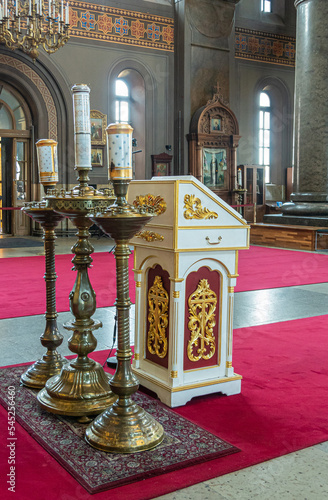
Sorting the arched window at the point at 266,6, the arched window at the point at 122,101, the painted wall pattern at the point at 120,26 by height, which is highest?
the arched window at the point at 266,6

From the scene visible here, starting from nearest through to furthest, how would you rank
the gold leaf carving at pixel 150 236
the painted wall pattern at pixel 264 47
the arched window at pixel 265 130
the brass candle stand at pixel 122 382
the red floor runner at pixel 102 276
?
the brass candle stand at pixel 122 382 < the gold leaf carving at pixel 150 236 < the red floor runner at pixel 102 276 < the painted wall pattern at pixel 264 47 < the arched window at pixel 265 130

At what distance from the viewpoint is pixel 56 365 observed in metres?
3.59

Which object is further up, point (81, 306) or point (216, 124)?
point (216, 124)

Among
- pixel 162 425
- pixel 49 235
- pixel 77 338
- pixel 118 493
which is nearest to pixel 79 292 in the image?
pixel 77 338

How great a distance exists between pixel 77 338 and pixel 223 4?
14873 millimetres

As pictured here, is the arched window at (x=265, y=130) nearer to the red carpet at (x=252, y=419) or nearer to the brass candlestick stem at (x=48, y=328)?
the red carpet at (x=252, y=419)

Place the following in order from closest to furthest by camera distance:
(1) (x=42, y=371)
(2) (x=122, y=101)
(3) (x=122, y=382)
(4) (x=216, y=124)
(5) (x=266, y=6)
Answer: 1. (3) (x=122, y=382)
2. (1) (x=42, y=371)
3. (2) (x=122, y=101)
4. (4) (x=216, y=124)
5. (5) (x=266, y=6)

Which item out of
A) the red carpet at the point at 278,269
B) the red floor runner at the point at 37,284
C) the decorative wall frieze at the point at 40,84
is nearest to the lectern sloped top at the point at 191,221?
the red floor runner at the point at 37,284

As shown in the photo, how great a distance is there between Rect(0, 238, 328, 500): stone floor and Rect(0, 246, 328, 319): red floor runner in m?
0.42

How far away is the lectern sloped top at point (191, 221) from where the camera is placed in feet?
10.5

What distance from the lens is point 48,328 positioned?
367 centimetres

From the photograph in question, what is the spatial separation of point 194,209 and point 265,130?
16041 mm

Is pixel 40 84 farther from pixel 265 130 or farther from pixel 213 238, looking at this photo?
pixel 213 238

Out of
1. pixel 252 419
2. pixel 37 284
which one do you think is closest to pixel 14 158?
pixel 37 284
